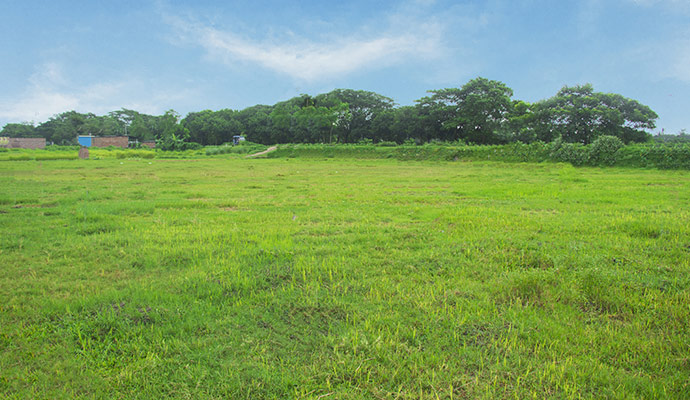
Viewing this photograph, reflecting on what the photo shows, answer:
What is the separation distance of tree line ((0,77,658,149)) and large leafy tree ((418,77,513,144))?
5.3 inches

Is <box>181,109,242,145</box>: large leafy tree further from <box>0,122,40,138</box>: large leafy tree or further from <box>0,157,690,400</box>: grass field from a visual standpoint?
<box>0,157,690,400</box>: grass field

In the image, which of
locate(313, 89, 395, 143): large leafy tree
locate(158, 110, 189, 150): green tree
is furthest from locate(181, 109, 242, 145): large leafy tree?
locate(313, 89, 395, 143): large leafy tree

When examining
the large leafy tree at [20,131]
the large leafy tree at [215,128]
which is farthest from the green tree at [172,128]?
the large leafy tree at [20,131]

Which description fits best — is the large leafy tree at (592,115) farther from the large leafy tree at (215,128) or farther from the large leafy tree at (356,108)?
the large leafy tree at (215,128)

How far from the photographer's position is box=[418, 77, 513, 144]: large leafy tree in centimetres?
4928

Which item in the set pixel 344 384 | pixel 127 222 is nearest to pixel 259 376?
pixel 344 384

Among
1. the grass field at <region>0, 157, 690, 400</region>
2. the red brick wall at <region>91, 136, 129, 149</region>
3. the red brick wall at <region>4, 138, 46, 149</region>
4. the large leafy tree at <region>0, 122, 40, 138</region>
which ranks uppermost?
the large leafy tree at <region>0, 122, 40, 138</region>

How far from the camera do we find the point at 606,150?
2200 cm

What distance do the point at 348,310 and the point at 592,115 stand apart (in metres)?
40.5

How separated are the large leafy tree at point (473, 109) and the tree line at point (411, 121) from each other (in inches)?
5.3

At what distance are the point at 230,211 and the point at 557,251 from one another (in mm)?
6109

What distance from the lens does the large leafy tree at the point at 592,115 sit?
33250 mm

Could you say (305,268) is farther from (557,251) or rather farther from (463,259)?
(557,251)

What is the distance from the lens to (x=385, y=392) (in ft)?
7.00
